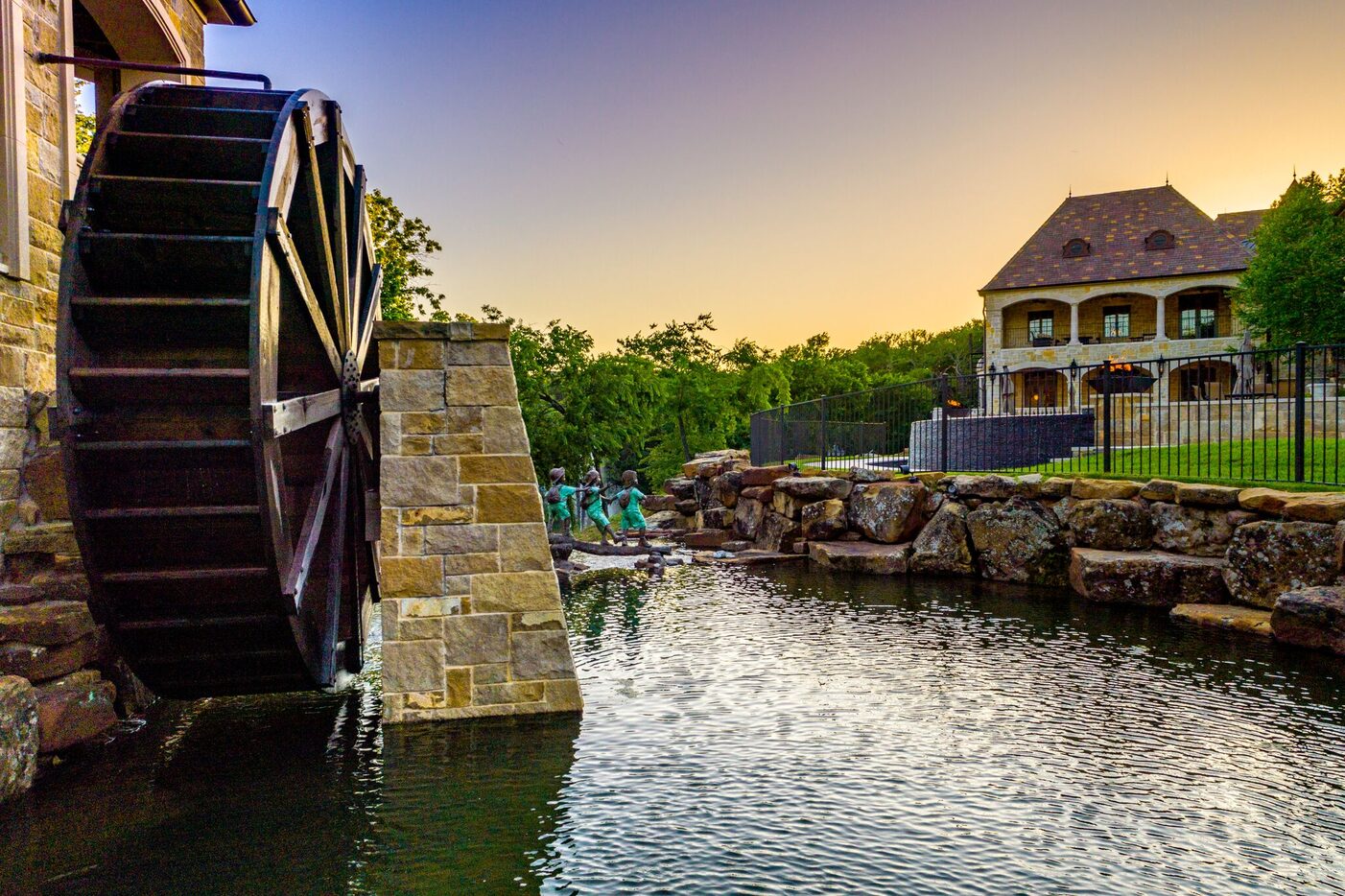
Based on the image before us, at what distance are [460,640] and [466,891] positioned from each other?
196cm

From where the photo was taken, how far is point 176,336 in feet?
16.3

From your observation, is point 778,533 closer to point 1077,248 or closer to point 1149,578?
point 1149,578

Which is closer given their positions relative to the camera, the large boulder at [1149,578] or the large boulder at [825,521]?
the large boulder at [1149,578]

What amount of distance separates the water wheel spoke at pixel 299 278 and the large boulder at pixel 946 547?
7.61 meters

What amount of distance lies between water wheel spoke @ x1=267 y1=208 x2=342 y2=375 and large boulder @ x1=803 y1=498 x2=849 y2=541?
26.2 ft

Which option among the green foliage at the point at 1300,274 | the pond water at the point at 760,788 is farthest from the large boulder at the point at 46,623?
the green foliage at the point at 1300,274

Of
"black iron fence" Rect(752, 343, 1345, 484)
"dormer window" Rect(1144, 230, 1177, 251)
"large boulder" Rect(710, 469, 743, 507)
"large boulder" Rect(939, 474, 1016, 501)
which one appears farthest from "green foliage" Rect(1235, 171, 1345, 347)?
"large boulder" Rect(939, 474, 1016, 501)

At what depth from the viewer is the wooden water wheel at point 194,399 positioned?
4.54m

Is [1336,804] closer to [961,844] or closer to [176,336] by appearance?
[961,844]

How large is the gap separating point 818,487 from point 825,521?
1.84 feet

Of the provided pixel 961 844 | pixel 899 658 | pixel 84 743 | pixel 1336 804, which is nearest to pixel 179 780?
pixel 84 743

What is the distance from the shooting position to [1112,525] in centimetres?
941

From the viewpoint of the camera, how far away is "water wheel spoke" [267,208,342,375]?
4.71m

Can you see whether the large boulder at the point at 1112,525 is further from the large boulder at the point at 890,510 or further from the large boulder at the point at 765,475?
the large boulder at the point at 765,475
